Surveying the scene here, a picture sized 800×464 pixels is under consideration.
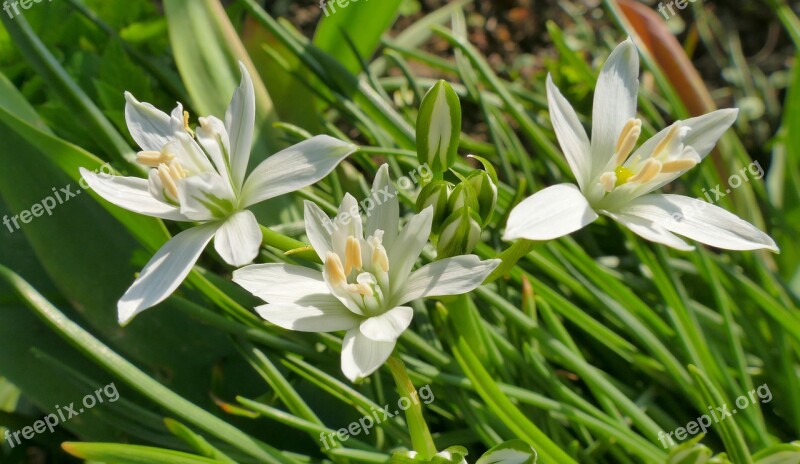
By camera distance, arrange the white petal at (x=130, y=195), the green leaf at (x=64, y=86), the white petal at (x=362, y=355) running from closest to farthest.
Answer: the white petal at (x=362, y=355) < the white petal at (x=130, y=195) < the green leaf at (x=64, y=86)

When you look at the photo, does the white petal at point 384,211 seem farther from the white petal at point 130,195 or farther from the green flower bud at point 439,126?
the white petal at point 130,195

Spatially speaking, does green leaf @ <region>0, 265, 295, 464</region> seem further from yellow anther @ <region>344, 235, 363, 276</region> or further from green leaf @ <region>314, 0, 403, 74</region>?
green leaf @ <region>314, 0, 403, 74</region>


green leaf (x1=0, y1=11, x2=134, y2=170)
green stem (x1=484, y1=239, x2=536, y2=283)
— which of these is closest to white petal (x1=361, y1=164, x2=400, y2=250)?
green stem (x1=484, y1=239, x2=536, y2=283)

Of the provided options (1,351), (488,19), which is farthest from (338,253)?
(488,19)

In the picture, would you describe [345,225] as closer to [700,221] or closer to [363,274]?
[363,274]

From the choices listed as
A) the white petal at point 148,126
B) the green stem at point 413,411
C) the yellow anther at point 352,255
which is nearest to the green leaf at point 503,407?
the green stem at point 413,411

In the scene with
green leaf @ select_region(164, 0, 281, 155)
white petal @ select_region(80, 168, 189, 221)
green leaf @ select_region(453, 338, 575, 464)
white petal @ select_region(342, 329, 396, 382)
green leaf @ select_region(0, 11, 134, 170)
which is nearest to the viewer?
white petal @ select_region(342, 329, 396, 382)
